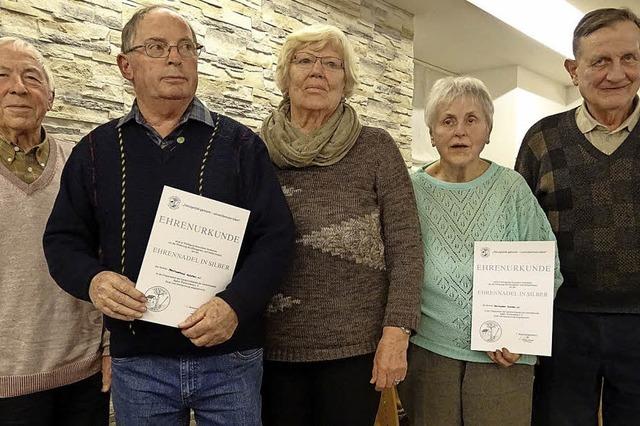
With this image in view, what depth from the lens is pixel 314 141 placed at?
1379 millimetres

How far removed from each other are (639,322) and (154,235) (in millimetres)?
1232

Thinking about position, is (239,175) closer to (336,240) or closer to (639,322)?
(336,240)

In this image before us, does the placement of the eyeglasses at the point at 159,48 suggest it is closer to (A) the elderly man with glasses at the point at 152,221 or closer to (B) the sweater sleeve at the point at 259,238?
(A) the elderly man with glasses at the point at 152,221

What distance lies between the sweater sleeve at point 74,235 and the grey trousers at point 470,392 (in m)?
0.84

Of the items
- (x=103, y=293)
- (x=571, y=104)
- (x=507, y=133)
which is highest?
(x=571, y=104)

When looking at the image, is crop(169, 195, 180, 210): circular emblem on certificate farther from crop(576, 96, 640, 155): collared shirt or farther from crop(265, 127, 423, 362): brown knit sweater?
crop(576, 96, 640, 155): collared shirt

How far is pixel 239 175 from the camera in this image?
1.21m

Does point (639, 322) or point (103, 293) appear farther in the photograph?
point (639, 322)

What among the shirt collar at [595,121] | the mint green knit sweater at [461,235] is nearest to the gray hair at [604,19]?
the shirt collar at [595,121]

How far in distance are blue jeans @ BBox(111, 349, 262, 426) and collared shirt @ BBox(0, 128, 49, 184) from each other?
546 millimetres

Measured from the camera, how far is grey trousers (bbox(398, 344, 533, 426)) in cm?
141

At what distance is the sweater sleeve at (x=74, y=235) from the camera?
44.9 inches

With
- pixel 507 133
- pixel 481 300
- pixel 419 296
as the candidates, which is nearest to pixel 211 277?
pixel 419 296

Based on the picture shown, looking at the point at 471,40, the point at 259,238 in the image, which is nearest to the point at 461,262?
the point at 259,238
